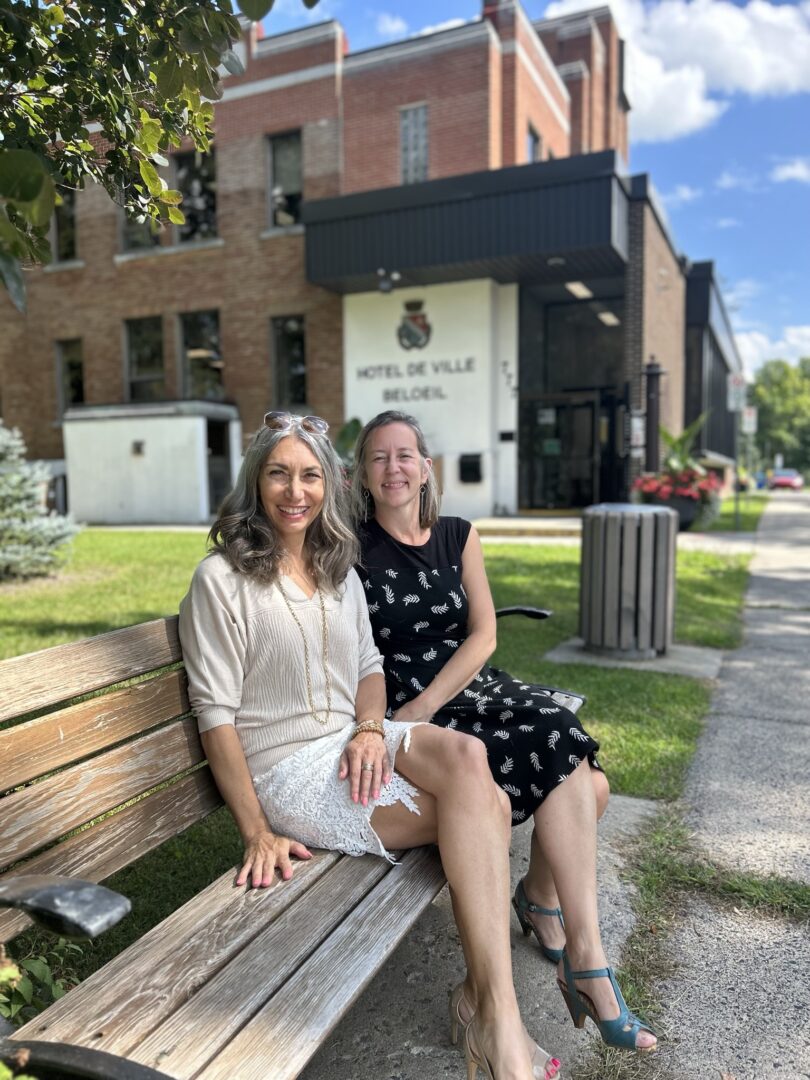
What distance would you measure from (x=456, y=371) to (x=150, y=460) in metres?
7.18

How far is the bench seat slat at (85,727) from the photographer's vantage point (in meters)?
1.71

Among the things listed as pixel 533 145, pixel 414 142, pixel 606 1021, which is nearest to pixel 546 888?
pixel 606 1021

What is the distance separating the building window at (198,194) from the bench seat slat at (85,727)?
19.3 metres

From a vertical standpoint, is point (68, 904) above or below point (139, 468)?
below

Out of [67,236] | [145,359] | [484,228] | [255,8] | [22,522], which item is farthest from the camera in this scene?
[67,236]

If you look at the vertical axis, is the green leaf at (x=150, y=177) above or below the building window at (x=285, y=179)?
below

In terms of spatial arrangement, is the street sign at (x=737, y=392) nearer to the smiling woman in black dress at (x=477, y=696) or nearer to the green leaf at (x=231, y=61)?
the smiling woman in black dress at (x=477, y=696)

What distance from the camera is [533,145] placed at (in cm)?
1923

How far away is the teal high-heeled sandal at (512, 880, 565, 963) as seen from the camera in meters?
2.37

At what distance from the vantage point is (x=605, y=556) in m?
5.60

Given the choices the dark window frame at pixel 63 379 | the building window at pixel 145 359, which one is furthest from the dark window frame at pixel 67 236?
the building window at pixel 145 359

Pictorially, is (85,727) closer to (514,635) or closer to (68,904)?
(68,904)

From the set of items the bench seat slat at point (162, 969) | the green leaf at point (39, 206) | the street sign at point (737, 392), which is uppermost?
the street sign at point (737, 392)

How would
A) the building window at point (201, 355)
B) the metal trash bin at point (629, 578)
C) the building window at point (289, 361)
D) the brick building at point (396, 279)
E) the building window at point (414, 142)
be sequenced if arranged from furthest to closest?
the building window at point (201, 355), the building window at point (289, 361), the building window at point (414, 142), the brick building at point (396, 279), the metal trash bin at point (629, 578)
